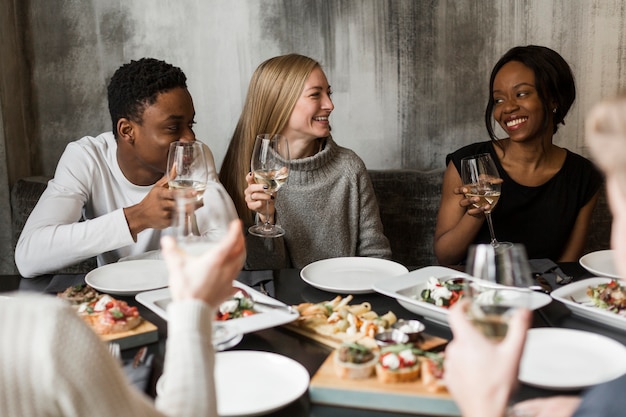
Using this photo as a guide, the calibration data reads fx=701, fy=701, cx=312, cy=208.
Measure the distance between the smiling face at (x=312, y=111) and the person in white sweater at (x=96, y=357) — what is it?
1733 millimetres

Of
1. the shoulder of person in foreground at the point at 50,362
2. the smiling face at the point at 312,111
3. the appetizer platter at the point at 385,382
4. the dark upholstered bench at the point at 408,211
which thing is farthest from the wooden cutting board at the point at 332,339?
the dark upholstered bench at the point at 408,211

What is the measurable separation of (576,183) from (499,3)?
1052 millimetres

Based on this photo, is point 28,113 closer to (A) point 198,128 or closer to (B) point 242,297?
(A) point 198,128

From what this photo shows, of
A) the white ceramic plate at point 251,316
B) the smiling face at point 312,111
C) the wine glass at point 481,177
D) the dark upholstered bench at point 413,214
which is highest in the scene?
the smiling face at point 312,111

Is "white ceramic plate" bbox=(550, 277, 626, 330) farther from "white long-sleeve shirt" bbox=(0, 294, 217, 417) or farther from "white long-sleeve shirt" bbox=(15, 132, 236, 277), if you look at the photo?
"white long-sleeve shirt" bbox=(0, 294, 217, 417)

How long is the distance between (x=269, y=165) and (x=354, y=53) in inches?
56.1

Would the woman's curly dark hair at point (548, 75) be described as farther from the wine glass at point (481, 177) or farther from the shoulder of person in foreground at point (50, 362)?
the shoulder of person in foreground at point (50, 362)

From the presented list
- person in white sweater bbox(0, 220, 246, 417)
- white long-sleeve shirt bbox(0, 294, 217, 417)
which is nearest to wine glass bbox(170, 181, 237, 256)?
person in white sweater bbox(0, 220, 246, 417)

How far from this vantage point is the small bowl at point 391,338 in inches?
59.2

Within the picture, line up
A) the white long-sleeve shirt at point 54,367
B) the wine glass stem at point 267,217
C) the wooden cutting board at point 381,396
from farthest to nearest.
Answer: the wine glass stem at point 267,217
the wooden cutting board at point 381,396
the white long-sleeve shirt at point 54,367

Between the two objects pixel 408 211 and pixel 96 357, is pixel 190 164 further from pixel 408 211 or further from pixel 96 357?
pixel 408 211

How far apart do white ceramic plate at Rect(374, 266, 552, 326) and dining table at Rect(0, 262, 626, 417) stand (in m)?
0.03

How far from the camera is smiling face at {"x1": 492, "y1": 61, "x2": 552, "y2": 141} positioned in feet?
9.31

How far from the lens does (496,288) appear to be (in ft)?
3.36
